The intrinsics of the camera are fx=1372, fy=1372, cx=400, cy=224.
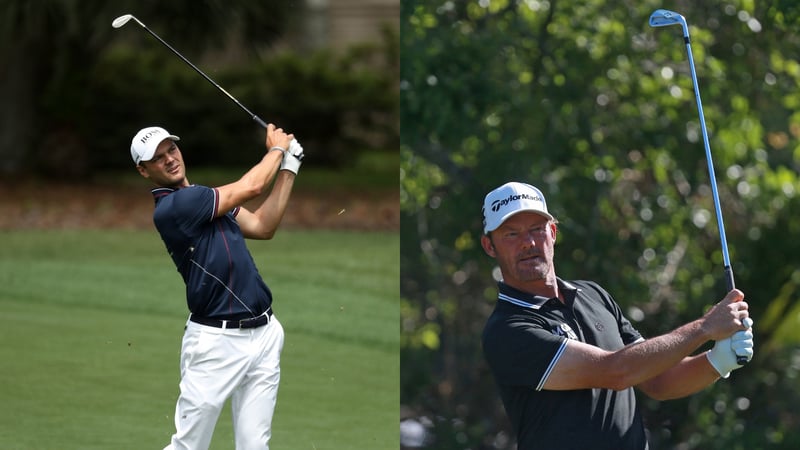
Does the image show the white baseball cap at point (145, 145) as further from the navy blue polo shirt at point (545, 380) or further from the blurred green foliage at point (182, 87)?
the blurred green foliage at point (182, 87)

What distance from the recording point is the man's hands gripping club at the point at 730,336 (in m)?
3.88

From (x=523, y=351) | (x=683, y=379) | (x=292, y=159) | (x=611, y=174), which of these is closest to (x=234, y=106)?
(x=611, y=174)

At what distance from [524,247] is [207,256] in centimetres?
118

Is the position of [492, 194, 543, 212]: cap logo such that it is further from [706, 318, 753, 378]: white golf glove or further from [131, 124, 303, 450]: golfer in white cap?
[131, 124, 303, 450]: golfer in white cap

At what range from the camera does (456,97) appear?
27.1 ft

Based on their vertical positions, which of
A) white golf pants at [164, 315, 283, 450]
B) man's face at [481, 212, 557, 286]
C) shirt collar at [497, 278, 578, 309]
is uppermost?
man's face at [481, 212, 557, 286]

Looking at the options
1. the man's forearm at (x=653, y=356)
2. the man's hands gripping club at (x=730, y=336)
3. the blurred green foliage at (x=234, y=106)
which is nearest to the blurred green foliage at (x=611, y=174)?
the man's hands gripping club at (x=730, y=336)

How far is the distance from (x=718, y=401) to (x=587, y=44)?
232 centimetres

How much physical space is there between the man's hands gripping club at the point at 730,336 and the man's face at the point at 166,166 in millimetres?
1932

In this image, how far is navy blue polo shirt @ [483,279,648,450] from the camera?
13.0 ft

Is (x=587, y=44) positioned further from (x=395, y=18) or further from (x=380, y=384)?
(x=395, y=18)

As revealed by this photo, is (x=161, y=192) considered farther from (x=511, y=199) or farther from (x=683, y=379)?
(x=683, y=379)

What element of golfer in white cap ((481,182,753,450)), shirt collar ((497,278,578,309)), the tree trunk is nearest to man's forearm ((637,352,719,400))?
golfer in white cap ((481,182,753,450))

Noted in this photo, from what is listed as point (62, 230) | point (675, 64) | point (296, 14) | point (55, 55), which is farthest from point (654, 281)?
point (55, 55)
